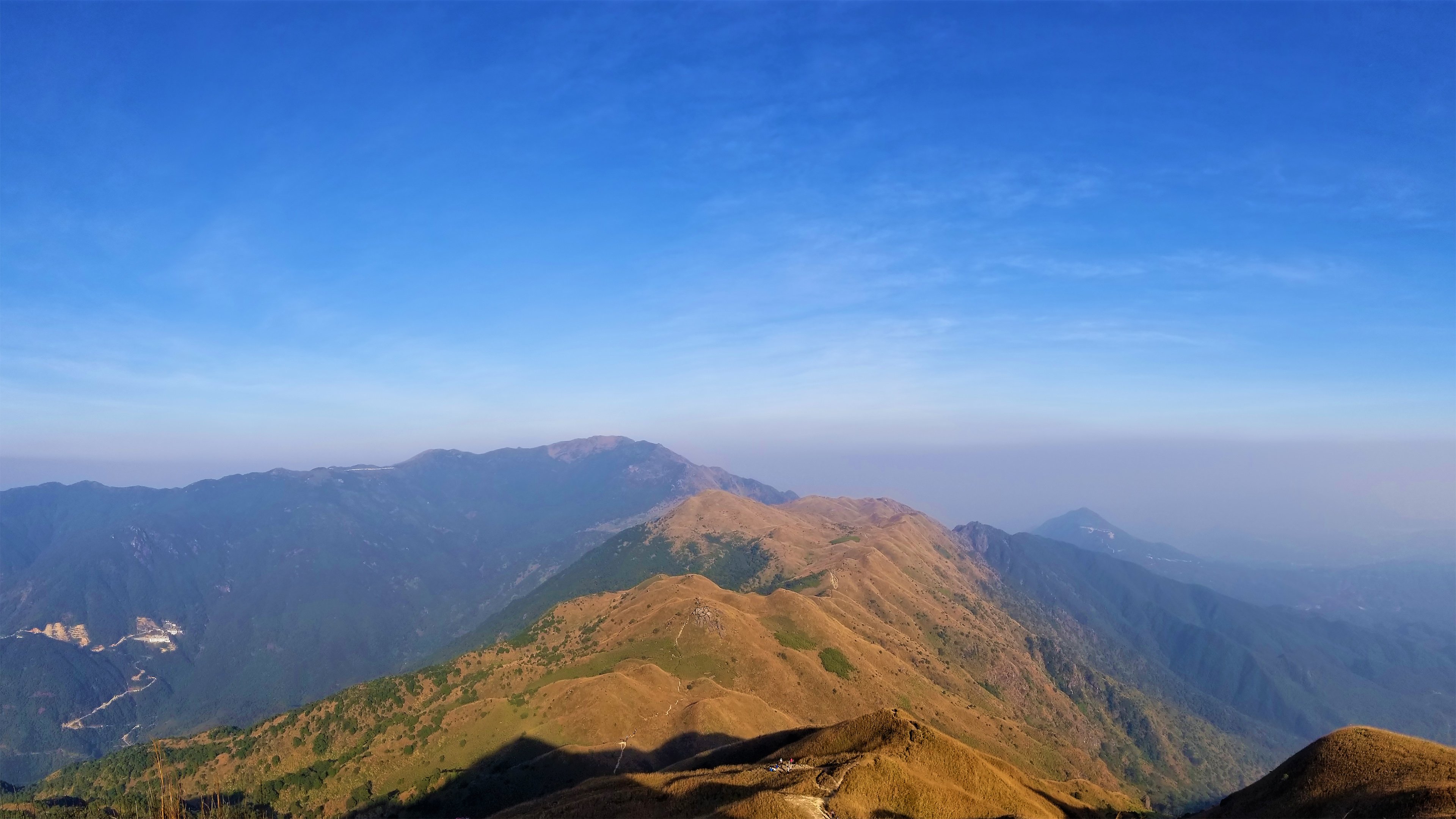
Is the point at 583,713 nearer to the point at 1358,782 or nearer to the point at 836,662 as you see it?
the point at 836,662

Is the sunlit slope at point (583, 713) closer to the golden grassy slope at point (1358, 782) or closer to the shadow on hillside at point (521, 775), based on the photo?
the shadow on hillside at point (521, 775)

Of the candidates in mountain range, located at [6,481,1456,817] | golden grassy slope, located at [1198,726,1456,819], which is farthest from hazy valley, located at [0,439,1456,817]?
golden grassy slope, located at [1198,726,1456,819]

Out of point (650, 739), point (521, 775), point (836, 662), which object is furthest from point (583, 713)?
point (836, 662)

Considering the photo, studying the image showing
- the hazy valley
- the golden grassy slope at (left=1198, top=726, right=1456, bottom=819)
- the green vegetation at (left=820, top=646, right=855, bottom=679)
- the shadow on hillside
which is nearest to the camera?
the golden grassy slope at (left=1198, top=726, right=1456, bottom=819)

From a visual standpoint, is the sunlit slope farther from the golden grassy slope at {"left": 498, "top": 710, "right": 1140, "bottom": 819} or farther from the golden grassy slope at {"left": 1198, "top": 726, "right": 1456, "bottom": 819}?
the golden grassy slope at {"left": 1198, "top": 726, "right": 1456, "bottom": 819}

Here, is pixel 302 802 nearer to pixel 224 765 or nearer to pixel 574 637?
pixel 224 765
